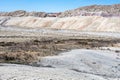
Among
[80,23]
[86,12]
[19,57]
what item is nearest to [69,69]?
[19,57]

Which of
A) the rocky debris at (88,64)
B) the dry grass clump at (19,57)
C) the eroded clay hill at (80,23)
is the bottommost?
the eroded clay hill at (80,23)

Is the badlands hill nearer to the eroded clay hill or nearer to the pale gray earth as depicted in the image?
the eroded clay hill

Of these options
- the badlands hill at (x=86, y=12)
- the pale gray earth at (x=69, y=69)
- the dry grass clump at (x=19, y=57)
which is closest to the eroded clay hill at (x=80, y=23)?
the badlands hill at (x=86, y=12)

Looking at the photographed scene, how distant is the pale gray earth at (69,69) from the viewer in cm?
2086

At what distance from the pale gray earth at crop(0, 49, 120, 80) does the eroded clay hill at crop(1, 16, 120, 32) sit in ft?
206

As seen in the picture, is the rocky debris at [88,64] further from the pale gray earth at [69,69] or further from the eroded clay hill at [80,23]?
the eroded clay hill at [80,23]

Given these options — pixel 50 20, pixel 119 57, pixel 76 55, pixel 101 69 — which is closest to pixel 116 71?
pixel 101 69

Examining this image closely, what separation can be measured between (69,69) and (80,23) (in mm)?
87056

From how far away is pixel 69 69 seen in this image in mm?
26281

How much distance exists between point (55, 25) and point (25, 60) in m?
91.2

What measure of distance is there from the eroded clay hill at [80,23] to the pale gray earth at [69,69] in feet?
206

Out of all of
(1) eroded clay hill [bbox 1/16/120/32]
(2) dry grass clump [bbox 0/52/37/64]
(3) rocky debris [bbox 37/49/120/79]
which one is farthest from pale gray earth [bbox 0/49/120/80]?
(1) eroded clay hill [bbox 1/16/120/32]

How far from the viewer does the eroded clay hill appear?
100325mm

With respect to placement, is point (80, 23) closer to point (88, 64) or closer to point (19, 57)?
point (19, 57)
